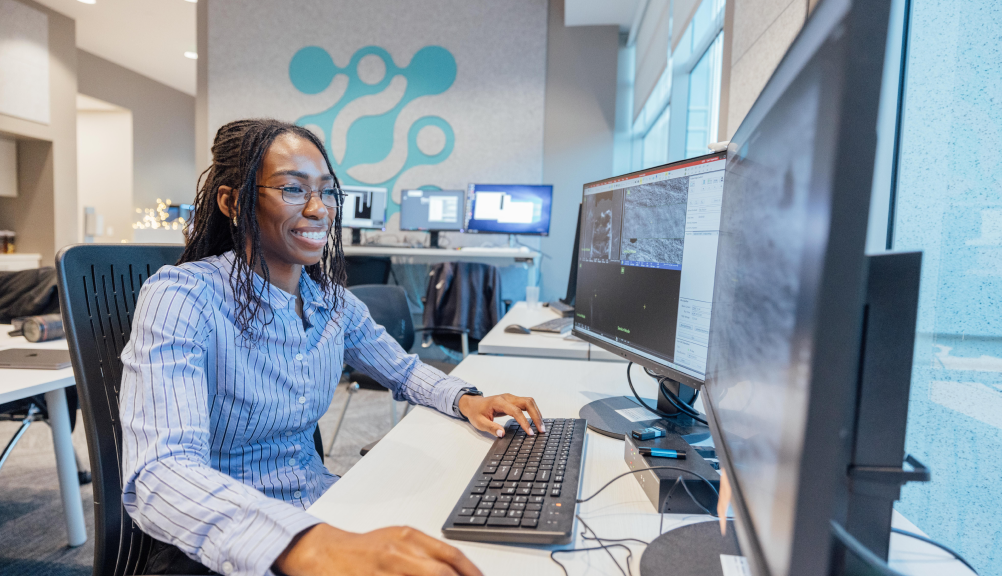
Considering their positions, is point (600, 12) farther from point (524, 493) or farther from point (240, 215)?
point (524, 493)

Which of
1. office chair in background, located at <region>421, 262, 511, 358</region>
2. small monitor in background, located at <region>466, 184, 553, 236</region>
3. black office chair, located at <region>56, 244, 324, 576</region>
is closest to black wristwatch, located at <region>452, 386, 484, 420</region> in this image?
black office chair, located at <region>56, 244, 324, 576</region>

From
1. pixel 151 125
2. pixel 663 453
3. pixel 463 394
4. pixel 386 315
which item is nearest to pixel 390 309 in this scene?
pixel 386 315

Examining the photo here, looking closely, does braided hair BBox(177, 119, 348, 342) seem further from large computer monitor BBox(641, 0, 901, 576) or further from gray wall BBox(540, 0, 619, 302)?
gray wall BBox(540, 0, 619, 302)

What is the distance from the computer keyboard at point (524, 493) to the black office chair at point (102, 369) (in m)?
0.57

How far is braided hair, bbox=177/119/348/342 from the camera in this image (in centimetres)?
87

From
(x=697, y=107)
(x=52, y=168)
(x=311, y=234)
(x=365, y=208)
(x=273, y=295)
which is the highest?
(x=697, y=107)

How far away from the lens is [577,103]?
4555 millimetres

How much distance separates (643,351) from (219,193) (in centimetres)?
77

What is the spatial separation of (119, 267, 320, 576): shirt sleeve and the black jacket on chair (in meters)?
2.53

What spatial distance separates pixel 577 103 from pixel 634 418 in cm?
400

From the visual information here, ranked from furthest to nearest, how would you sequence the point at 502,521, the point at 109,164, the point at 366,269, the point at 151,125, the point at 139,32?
the point at 151,125
the point at 109,164
the point at 139,32
the point at 366,269
the point at 502,521

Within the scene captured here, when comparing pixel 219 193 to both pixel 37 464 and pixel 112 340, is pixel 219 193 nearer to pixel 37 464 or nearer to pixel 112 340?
pixel 112 340

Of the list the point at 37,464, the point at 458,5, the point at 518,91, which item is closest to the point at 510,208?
the point at 518,91

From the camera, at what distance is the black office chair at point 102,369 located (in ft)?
2.64
